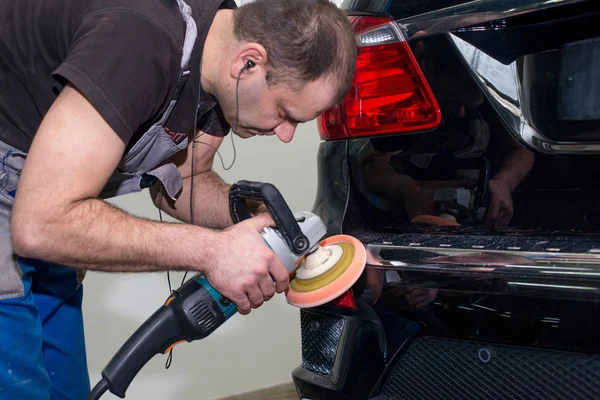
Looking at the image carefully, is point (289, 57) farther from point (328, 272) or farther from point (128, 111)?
point (328, 272)

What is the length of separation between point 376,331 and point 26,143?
1.05m

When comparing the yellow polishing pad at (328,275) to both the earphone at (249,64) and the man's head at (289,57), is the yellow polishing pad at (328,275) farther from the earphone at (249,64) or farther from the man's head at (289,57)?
the earphone at (249,64)

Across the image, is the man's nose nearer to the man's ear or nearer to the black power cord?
the man's ear

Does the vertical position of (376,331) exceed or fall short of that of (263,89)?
it falls short

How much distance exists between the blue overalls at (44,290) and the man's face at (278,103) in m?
0.17

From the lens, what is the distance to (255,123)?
5.42 feet

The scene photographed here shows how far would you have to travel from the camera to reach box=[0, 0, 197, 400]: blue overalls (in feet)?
5.24

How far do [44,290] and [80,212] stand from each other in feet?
2.52

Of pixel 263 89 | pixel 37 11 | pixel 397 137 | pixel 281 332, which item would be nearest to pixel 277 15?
pixel 263 89

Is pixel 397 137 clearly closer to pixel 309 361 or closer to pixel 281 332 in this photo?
pixel 309 361

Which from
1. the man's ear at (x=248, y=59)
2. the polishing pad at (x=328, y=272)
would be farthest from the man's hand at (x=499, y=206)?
the man's ear at (x=248, y=59)

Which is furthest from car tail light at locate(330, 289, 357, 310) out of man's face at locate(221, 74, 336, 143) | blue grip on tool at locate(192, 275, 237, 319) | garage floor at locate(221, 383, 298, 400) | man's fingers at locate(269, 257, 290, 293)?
garage floor at locate(221, 383, 298, 400)

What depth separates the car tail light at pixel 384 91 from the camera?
144cm

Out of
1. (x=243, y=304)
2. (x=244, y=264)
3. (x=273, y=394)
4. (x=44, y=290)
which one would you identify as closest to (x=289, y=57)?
(x=244, y=264)
